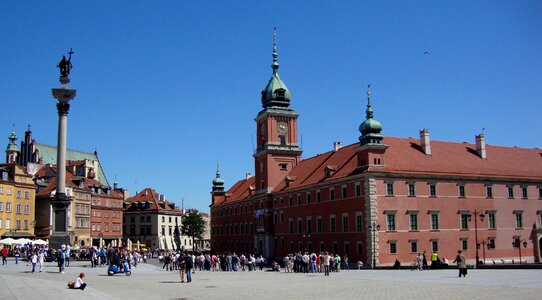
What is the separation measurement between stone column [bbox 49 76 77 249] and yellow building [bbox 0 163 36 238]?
30.6m

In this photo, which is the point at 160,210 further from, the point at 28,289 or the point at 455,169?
the point at 28,289

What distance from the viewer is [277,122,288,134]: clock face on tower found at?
8319 cm

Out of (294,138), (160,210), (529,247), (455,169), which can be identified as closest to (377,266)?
(455,169)

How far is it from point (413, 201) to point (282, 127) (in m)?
30.4

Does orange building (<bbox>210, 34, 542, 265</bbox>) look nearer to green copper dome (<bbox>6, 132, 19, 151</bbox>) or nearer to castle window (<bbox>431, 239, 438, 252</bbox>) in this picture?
castle window (<bbox>431, 239, 438, 252</bbox>)

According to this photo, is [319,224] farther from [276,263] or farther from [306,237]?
[276,263]

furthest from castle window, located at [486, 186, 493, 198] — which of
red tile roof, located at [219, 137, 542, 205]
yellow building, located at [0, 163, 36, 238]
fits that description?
yellow building, located at [0, 163, 36, 238]

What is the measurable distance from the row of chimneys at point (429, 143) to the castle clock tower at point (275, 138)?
2423 cm

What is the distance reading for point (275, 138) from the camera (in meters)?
82.8

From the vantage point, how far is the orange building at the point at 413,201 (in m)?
55.9

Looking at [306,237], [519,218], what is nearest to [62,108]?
[306,237]

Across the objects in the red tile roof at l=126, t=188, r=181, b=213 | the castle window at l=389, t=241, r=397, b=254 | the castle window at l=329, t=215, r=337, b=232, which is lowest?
the castle window at l=389, t=241, r=397, b=254

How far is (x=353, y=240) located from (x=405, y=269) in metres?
12.4

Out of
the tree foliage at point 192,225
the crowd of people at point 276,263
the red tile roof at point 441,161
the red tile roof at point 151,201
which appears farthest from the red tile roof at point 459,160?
the red tile roof at point 151,201
